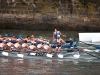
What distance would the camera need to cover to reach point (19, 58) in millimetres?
25625

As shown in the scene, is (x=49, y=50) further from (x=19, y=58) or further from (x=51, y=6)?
(x=51, y=6)

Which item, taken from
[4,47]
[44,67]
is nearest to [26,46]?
[4,47]

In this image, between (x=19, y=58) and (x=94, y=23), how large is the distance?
1955 centimetres

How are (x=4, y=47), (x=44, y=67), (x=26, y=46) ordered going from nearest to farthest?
(x=44, y=67), (x=26, y=46), (x=4, y=47)

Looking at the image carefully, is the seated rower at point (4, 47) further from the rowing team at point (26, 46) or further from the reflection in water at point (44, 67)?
the reflection in water at point (44, 67)

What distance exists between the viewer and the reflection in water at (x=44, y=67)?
21750 mm

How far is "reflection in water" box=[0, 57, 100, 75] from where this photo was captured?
21.8 metres

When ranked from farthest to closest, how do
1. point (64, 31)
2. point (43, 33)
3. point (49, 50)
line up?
1. point (64, 31)
2. point (43, 33)
3. point (49, 50)

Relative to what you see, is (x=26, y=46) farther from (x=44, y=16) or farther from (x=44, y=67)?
(x=44, y=16)

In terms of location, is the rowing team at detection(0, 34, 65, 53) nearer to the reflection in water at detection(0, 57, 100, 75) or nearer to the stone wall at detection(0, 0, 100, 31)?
the reflection in water at detection(0, 57, 100, 75)

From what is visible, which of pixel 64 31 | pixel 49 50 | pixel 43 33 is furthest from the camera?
pixel 64 31

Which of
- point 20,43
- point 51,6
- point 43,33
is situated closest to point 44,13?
point 51,6

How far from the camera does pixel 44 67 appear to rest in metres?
23.2

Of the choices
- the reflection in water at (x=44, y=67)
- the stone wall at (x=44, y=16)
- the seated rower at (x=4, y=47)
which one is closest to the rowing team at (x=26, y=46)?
the seated rower at (x=4, y=47)
